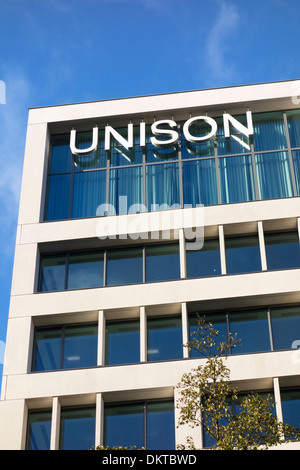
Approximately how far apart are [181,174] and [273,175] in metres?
4.83

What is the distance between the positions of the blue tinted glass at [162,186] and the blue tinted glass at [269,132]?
4.78 meters

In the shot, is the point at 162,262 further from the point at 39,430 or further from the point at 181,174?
the point at 39,430

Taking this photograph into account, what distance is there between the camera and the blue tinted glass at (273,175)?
126 feet

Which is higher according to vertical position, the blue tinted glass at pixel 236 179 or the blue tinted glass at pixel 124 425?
the blue tinted glass at pixel 236 179

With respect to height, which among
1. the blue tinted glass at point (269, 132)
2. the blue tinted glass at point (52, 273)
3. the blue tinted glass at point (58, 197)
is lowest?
the blue tinted glass at point (52, 273)

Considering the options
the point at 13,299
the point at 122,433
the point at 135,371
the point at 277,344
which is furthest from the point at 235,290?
the point at 13,299

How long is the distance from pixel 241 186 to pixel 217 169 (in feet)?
5.55

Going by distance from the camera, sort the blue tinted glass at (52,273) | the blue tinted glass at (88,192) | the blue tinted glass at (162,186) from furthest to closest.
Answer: the blue tinted glass at (88,192) < the blue tinted glass at (162,186) < the blue tinted glass at (52,273)

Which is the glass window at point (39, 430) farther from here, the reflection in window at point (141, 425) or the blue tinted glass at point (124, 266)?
the blue tinted glass at point (124, 266)

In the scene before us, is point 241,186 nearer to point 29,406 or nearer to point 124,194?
point 124,194

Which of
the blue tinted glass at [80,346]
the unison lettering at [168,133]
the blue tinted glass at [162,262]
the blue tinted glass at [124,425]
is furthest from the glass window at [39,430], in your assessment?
the unison lettering at [168,133]

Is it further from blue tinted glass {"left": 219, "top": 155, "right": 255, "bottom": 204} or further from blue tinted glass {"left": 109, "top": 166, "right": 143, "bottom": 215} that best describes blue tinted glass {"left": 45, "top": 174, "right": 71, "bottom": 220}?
blue tinted glass {"left": 219, "top": 155, "right": 255, "bottom": 204}

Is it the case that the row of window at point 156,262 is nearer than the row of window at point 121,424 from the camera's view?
No

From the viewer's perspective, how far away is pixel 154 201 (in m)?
38.8
